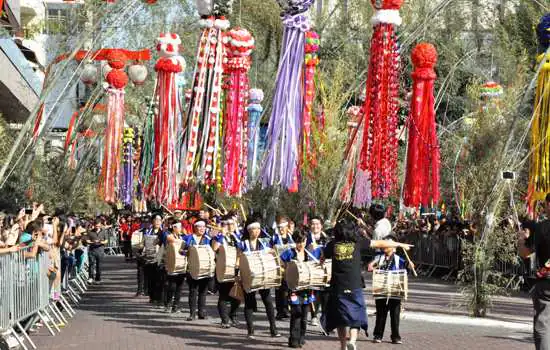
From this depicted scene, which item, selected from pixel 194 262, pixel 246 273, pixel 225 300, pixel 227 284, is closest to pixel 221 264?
pixel 227 284

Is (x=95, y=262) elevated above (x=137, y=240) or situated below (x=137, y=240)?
below

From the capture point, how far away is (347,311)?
1209 centimetres

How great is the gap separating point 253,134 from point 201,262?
6.72 metres

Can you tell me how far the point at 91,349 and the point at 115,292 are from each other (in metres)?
10.9

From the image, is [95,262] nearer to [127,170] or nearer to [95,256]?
[95,256]

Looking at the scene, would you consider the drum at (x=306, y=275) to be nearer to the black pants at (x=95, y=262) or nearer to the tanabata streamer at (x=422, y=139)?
the tanabata streamer at (x=422, y=139)

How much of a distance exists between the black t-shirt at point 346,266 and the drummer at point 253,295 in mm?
2947

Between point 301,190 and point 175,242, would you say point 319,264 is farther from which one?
point 301,190

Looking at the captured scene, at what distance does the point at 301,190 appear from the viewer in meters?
26.8

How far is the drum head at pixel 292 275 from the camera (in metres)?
14.1

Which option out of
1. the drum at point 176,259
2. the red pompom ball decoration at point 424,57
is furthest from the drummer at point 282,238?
the red pompom ball decoration at point 424,57

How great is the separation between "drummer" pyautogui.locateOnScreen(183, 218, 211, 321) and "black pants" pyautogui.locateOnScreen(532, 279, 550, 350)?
8.02 m

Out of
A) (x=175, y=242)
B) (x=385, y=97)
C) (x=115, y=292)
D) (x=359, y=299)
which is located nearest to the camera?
(x=359, y=299)

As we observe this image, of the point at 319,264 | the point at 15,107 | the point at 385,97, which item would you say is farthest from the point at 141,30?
the point at 319,264
